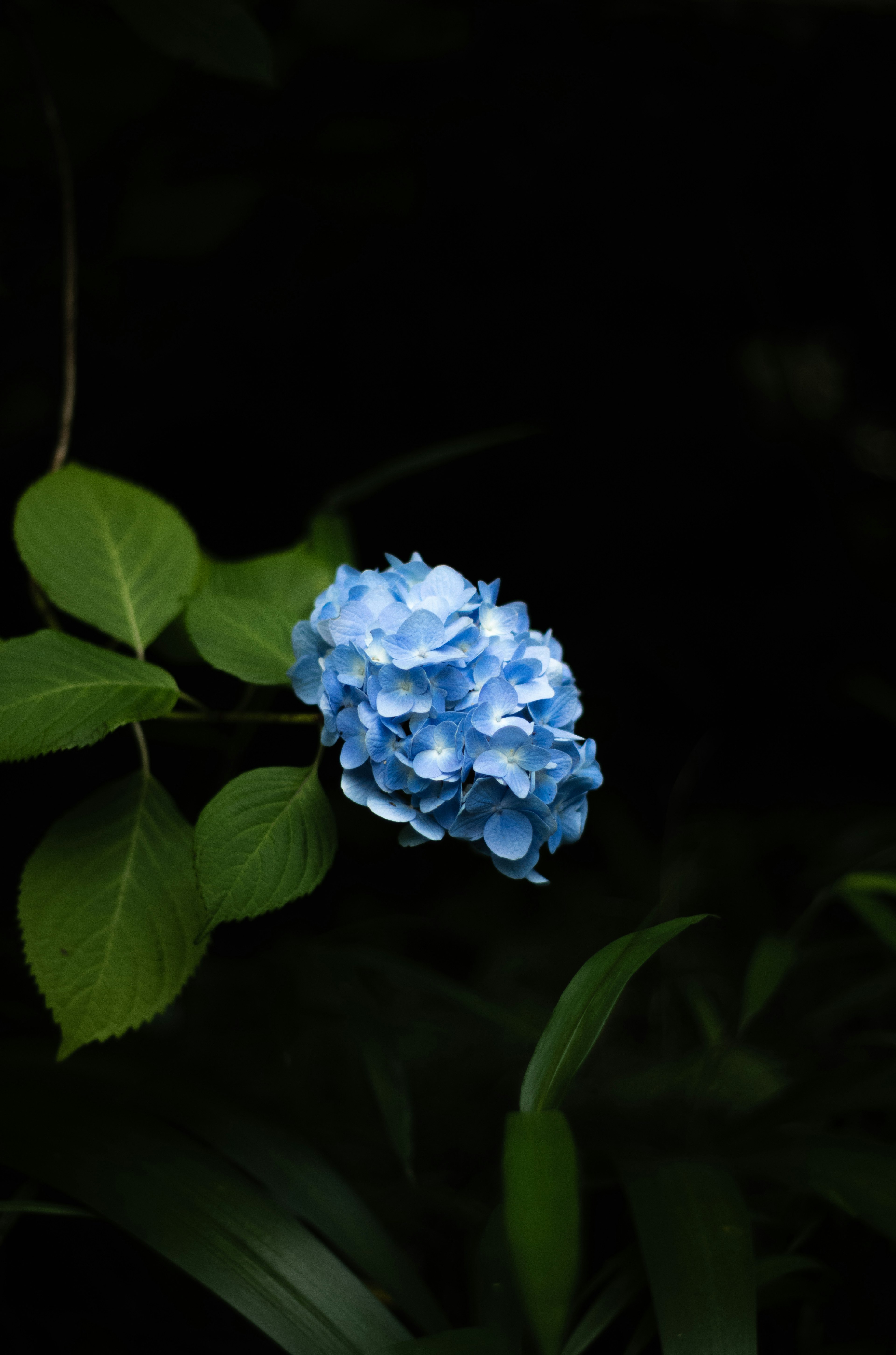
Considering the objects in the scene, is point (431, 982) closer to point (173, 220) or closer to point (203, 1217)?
point (203, 1217)

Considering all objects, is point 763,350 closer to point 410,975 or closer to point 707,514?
point 707,514

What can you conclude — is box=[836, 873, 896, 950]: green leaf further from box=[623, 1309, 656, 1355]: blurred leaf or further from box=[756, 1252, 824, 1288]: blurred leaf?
box=[623, 1309, 656, 1355]: blurred leaf

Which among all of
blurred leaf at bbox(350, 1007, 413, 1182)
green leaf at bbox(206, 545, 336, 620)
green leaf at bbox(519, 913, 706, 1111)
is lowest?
blurred leaf at bbox(350, 1007, 413, 1182)

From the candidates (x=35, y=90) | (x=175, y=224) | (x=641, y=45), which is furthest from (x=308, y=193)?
(x=641, y=45)

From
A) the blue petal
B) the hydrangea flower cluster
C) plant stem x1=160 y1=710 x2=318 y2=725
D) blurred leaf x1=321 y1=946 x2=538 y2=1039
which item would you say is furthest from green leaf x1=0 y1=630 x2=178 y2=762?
blurred leaf x1=321 y1=946 x2=538 y2=1039

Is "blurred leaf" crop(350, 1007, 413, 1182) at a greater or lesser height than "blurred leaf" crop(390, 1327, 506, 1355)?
lesser

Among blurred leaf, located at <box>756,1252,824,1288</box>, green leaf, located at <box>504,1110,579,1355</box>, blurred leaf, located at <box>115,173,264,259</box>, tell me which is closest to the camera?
green leaf, located at <box>504,1110,579,1355</box>
